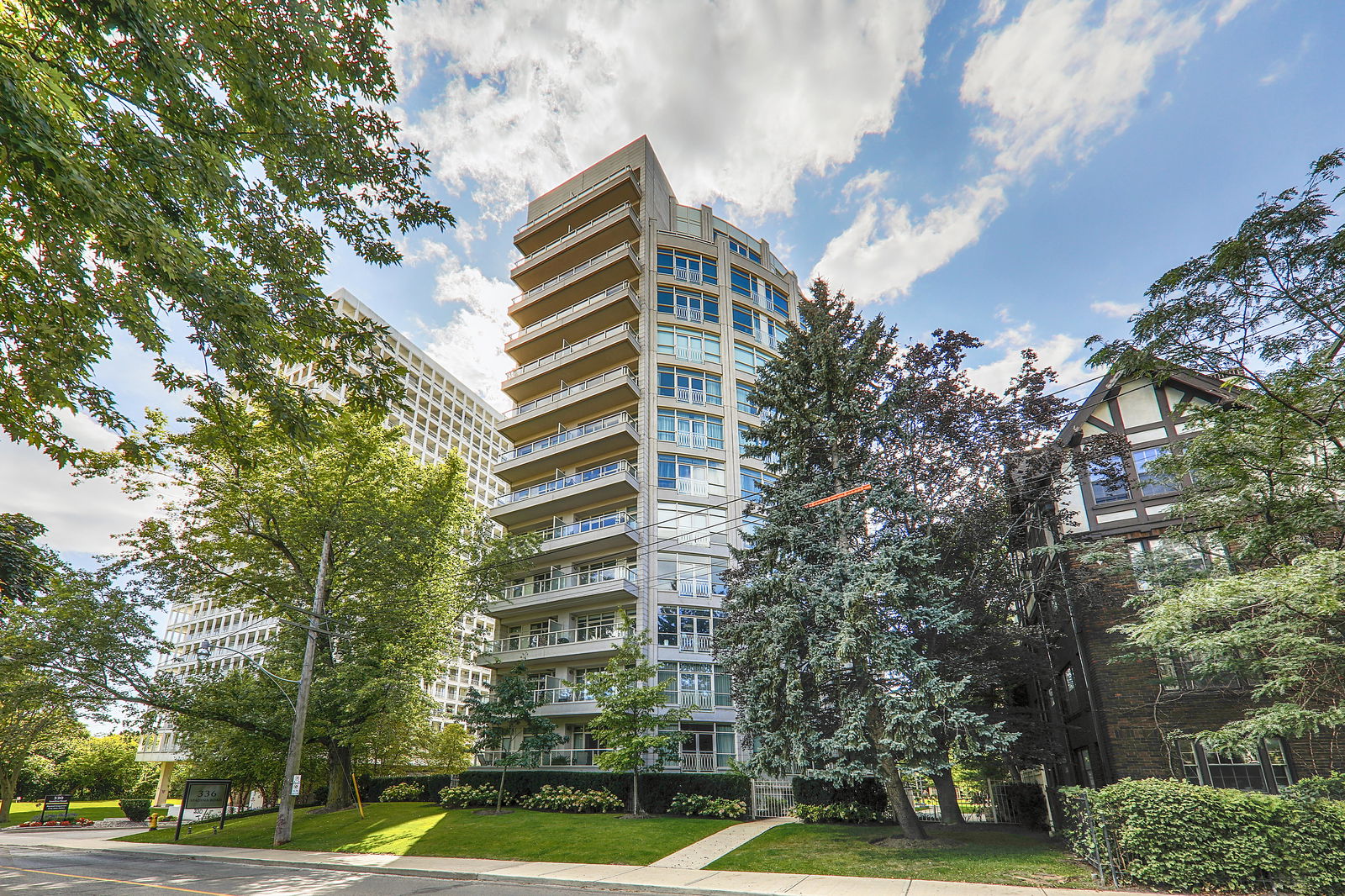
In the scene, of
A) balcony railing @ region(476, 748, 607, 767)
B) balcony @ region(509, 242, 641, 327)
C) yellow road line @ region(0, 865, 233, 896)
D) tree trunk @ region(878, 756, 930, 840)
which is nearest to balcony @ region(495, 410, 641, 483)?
balcony @ region(509, 242, 641, 327)

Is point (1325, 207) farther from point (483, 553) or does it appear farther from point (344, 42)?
point (483, 553)

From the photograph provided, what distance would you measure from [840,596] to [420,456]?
185 ft

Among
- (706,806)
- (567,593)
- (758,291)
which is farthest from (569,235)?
(706,806)

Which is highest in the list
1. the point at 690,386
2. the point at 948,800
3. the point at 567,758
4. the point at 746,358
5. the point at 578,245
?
the point at 578,245

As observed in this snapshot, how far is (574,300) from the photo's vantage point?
1447 inches

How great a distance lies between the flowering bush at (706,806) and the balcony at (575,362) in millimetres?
20901

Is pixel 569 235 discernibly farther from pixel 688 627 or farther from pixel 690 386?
pixel 688 627

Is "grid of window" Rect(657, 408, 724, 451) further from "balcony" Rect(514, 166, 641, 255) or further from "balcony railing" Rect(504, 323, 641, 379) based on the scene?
"balcony" Rect(514, 166, 641, 255)

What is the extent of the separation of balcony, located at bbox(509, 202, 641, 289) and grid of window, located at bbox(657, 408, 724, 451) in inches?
460

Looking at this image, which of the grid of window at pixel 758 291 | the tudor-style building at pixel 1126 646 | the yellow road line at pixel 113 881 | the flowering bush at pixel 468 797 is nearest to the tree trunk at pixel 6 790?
the yellow road line at pixel 113 881

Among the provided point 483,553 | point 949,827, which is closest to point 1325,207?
point 949,827

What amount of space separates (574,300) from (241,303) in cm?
3051

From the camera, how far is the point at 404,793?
90.6 ft

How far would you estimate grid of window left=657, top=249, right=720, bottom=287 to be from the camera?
3525 centimetres
